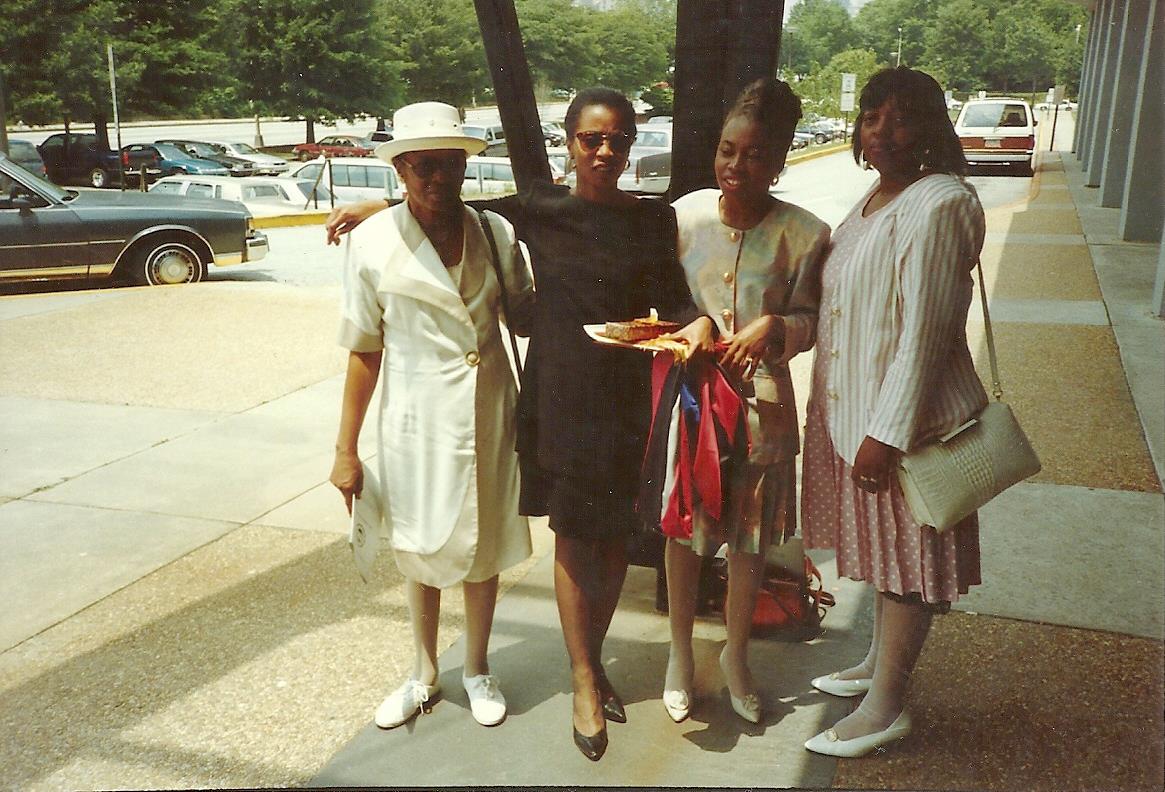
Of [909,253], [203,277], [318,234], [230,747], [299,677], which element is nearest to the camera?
[909,253]

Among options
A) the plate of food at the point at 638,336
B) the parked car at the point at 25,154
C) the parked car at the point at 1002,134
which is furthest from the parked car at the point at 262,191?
the plate of food at the point at 638,336

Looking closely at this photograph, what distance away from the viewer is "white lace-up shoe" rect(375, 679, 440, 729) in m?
3.22

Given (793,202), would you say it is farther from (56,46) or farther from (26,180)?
(56,46)

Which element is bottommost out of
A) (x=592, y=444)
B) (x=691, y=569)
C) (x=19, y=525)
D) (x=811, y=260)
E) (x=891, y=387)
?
(x=19, y=525)

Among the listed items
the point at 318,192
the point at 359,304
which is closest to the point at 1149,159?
the point at 359,304

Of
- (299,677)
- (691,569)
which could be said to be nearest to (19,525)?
(299,677)

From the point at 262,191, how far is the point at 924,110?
20.6 m

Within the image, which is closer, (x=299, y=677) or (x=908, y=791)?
(x=908, y=791)

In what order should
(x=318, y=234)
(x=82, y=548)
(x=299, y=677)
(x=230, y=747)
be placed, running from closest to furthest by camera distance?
(x=230, y=747) < (x=299, y=677) < (x=82, y=548) < (x=318, y=234)

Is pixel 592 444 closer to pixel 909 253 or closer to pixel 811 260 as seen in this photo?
pixel 811 260

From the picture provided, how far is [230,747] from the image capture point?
316 cm

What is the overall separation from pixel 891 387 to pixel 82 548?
3.81 metres

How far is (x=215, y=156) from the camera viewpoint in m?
33.5

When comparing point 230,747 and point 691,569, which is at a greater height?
point 691,569
